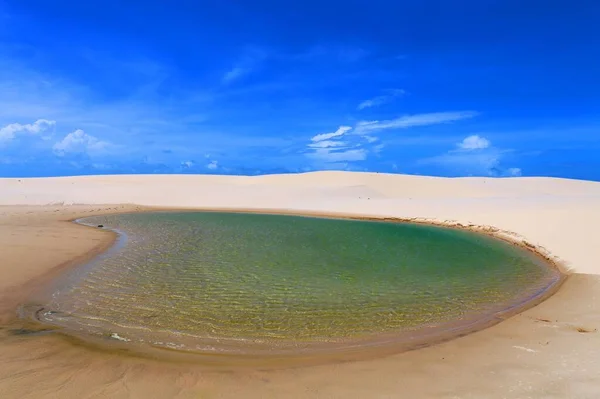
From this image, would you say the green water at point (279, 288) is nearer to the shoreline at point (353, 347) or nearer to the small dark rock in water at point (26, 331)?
the shoreline at point (353, 347)

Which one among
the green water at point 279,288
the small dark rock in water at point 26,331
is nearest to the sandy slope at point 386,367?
the small dark rock in water at point 26,331

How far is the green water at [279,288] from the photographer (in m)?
7.29

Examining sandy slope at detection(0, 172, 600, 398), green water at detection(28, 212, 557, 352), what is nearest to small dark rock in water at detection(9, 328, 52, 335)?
sandy slope at detection(0, 172, 600, 398)

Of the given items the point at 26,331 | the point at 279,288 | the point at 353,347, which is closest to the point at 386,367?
the point at 353,347

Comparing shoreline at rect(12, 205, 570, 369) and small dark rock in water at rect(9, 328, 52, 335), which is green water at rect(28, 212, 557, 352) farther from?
small dark rock in water at rect(9, 328, 52, 335)

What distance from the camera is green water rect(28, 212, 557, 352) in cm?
729

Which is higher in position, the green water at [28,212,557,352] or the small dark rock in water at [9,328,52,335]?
the green water at [28,212,557,352]

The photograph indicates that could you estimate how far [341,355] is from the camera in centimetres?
623

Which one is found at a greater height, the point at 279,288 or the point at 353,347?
the point at 279,288

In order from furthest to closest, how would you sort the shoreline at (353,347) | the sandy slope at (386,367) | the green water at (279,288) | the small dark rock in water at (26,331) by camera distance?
1. the green water at (279,288)
2. the small dark rock in water at (26,331)
3. the shoreline at (353,347)
4. the sandy slope at (386,367)

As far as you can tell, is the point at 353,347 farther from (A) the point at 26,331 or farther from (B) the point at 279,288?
(A) the point at 26,331

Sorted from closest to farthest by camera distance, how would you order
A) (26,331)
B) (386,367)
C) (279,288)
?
(386,367) → (26,331) → (279,288)

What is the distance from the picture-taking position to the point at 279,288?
9.96 m

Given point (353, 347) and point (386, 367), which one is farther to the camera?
point (353, 347)
